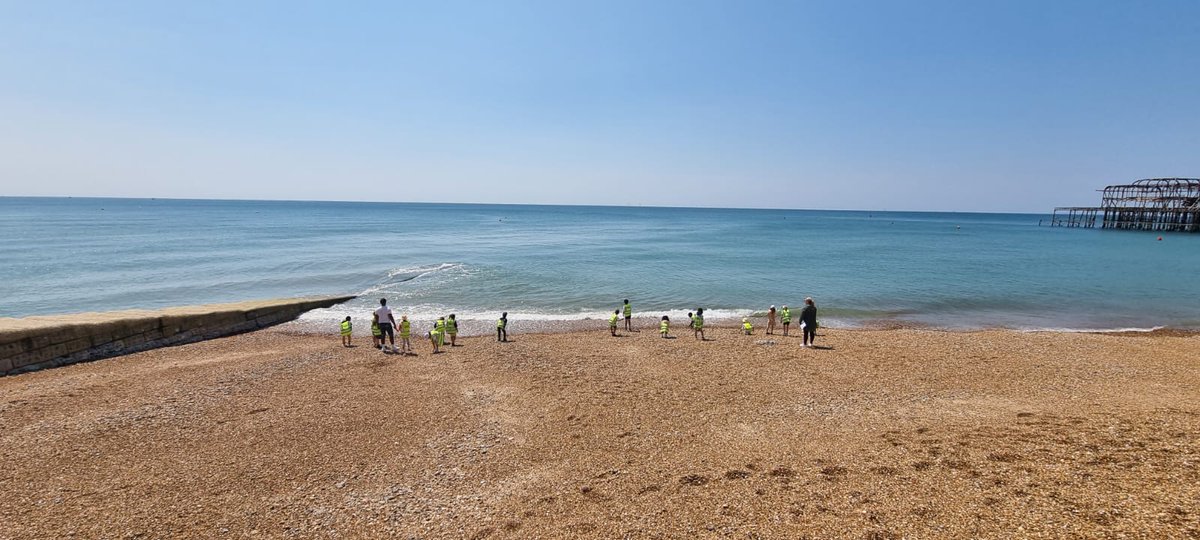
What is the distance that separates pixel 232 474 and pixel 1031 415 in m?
14.5

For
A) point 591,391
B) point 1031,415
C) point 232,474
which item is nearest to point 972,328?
point 1031,415

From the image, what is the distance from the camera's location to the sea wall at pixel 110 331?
516 inches

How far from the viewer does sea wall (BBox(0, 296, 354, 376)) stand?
13.1m

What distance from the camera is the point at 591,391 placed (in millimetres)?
11688

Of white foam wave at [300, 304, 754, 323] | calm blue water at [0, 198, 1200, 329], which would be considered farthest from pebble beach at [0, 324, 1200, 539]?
calm blue water at [0, 198, 1200, 329]

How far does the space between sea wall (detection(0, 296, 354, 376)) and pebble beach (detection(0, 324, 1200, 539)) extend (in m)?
0.86

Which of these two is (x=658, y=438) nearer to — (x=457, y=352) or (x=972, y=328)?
(x=457, y=352)

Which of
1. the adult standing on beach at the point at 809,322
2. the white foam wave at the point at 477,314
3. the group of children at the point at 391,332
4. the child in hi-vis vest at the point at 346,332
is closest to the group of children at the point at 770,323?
the adult standing on beach at the point at 809,322

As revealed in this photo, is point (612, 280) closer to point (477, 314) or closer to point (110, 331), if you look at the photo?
point (477, 314)

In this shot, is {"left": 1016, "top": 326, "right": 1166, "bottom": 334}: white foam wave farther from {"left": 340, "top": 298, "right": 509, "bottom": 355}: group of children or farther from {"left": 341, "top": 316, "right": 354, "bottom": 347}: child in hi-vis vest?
{"left": 341, "top": 316, "right": 354, "bottom": 347}: child in hi-vis vest

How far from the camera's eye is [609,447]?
877cm

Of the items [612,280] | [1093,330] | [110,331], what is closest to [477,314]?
[612,280]

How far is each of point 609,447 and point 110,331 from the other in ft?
54.5

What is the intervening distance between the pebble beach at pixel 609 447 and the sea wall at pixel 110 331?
2.83ft
